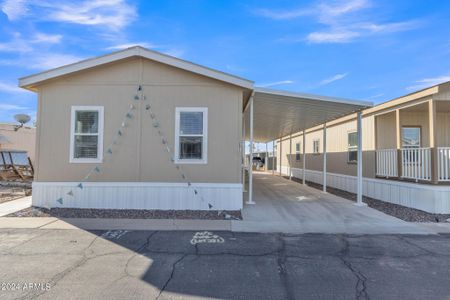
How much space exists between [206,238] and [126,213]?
297cm

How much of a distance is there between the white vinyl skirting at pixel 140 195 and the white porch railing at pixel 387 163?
568cm

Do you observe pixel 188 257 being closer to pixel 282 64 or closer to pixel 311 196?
pixel 311 196

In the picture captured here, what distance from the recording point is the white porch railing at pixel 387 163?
32.9 feet

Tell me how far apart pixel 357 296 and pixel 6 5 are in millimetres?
12127

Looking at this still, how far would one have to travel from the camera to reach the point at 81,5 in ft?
30.6

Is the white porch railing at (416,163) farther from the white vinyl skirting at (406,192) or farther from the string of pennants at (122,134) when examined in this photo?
the string of pennants at (122,134)

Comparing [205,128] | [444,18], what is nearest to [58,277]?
[205,128]

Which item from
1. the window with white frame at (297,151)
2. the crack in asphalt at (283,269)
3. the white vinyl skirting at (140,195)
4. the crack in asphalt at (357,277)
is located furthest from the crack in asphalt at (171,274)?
the window with white frame at (297,151)

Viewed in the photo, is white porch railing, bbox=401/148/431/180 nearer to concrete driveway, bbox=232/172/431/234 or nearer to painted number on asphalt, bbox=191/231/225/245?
concrete driveway, bbox=232/172/431/234

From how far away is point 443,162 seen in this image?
8320 mm

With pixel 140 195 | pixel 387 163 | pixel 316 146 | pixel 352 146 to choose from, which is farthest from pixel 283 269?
pixel 316 146

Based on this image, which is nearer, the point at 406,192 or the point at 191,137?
the point at 191,137

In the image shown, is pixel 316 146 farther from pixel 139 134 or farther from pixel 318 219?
pixel 139 134

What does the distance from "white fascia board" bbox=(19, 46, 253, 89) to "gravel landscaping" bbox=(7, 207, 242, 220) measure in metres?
3.41
